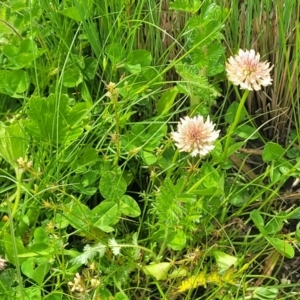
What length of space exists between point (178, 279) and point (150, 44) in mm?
523

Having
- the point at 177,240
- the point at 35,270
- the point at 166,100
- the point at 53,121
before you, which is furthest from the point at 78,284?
the point at 166,100

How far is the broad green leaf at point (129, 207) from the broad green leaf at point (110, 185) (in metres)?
0.02

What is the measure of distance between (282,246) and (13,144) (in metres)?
0.52

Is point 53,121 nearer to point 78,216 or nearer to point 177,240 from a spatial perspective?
point 78,216

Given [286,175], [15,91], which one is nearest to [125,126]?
[15,91]

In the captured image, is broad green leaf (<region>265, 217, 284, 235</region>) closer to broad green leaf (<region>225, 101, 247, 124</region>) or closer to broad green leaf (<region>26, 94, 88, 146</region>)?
broad green leaf (<region>225, 101, 247, 124</region>)

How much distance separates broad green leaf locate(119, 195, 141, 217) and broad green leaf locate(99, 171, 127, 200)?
0.07 ft

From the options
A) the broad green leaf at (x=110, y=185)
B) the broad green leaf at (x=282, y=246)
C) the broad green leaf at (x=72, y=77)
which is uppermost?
the broad green leaf at (x=72, y=77)

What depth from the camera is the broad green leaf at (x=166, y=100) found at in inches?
51.1

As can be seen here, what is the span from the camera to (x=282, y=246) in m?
1.16

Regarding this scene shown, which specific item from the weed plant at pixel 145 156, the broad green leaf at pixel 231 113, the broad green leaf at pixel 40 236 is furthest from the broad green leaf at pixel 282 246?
the broad green leaf at pixel 40 236

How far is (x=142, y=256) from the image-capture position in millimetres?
1183

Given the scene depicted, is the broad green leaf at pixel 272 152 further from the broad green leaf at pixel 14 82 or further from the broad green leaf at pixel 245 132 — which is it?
the broad green leaf at pixel 14 82

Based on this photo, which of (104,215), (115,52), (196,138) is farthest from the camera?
(115,52)
